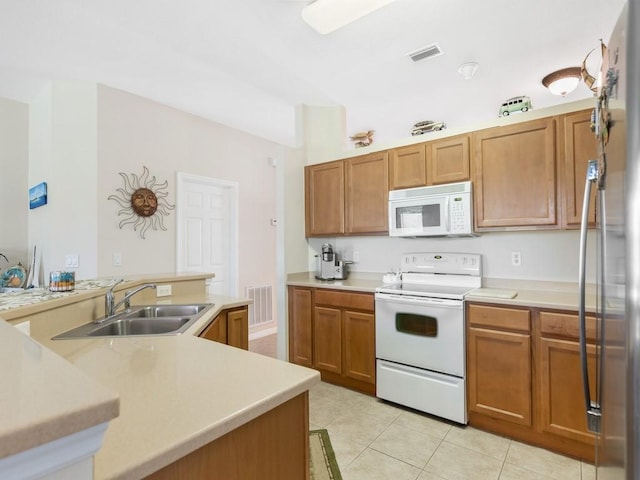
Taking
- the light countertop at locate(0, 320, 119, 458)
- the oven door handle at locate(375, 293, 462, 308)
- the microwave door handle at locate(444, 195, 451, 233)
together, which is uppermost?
the microwave door handle at locate(444, 195, 451, 233)

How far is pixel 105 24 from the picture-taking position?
7.33ft

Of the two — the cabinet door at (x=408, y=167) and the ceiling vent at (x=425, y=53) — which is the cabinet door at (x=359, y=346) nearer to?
the cabinet door at (x=408, y=167)

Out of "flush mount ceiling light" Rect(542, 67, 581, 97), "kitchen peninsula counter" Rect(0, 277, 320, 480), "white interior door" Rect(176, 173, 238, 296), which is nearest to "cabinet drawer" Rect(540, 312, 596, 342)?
"kitchen peninsula counter" Rect(0, 277, 320, 480)

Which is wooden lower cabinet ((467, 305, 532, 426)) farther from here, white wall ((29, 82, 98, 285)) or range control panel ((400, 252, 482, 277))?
white wall ((29, 82, 98, 285))

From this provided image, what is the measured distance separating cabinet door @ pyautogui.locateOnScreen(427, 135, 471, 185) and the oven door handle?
0.96 m

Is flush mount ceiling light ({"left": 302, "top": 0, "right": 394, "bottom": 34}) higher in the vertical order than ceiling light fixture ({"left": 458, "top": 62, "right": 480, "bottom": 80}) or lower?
lower

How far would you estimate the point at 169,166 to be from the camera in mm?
3623

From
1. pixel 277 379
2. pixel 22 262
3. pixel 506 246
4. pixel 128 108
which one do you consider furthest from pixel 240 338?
pixel 22 262

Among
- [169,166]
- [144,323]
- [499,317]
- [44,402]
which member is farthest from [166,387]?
[169,166]

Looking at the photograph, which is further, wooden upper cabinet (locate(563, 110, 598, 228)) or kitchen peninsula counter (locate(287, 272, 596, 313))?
wooden upper cabinet (locate(563, 110, 598, 228))

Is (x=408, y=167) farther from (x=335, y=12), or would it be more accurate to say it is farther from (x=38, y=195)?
(x=38, y=195)

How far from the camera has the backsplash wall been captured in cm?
237

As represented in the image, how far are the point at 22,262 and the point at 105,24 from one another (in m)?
2.63

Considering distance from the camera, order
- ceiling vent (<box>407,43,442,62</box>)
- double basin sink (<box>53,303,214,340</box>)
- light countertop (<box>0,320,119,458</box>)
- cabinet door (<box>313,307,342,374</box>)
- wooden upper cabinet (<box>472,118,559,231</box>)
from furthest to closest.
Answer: cabinet door (<box>313,307,342,374</box>)
ceiling vent (<box>407,43,442,62</box>)
wooden upper cabinet (<box>472,118,559,231</box>)
double basin sink (<box>53,303,214,340</box>)
light countertop (<box>0,320,119,458</box>)
